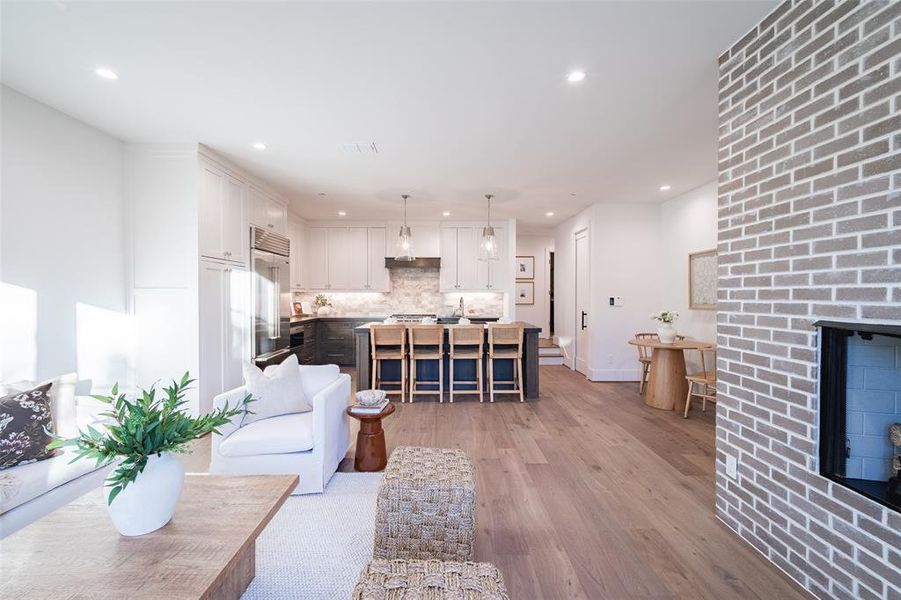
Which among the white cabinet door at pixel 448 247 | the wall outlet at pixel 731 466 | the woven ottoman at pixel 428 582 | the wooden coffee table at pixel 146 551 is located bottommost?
the wall outlet at pixel 731 466

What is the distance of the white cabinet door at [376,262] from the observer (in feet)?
23.2

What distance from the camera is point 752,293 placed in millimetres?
2027

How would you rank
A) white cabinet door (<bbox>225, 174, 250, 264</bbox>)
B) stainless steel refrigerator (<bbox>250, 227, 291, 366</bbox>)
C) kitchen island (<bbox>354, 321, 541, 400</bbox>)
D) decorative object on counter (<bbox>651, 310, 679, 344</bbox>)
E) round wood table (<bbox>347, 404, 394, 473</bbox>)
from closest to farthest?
round wood table (<bbox>347, 404, 394, 473</bbox>), white cabinet door (<bbox>225, 174, 250, 264</bbox>), stainless steel refrigerator (<bbox>250, 227, 291, 366</bbox>), decorative object on counter (<bbox>651, 310, 679, 344</bbox>), kitchen island (<bbox>354, 321, 541, 400</bbox>)

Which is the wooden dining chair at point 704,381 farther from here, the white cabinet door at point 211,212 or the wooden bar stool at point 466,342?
the white cabinet door at point 211,212

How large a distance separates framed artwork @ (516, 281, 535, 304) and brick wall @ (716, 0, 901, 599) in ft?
22.9

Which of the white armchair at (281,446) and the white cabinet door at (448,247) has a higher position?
the white cabinet door at (448,247)

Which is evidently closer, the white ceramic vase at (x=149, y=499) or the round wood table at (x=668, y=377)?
the white ceramic vase at (x=149, y=499)

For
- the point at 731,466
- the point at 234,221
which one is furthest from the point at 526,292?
the point at 731,466

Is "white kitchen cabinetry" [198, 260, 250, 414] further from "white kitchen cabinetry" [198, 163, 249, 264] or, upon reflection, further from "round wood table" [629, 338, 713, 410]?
"round wood table" [629, 338, 713, 410]

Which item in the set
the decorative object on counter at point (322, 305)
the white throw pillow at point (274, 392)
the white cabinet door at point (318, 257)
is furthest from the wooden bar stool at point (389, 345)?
the white cabinet door at point (318, 257)

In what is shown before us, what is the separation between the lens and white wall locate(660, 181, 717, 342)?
4.68 meters

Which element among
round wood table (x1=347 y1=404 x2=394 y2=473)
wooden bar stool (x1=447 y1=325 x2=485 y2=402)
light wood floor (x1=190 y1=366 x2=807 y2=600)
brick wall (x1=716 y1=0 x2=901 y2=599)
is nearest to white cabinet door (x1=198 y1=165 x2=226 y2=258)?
round wood table (x1=347 y1=404 x2=394 y2=473)

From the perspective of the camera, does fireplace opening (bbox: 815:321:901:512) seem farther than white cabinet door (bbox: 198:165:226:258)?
No

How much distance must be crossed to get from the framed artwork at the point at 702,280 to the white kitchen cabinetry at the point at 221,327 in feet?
17.8
